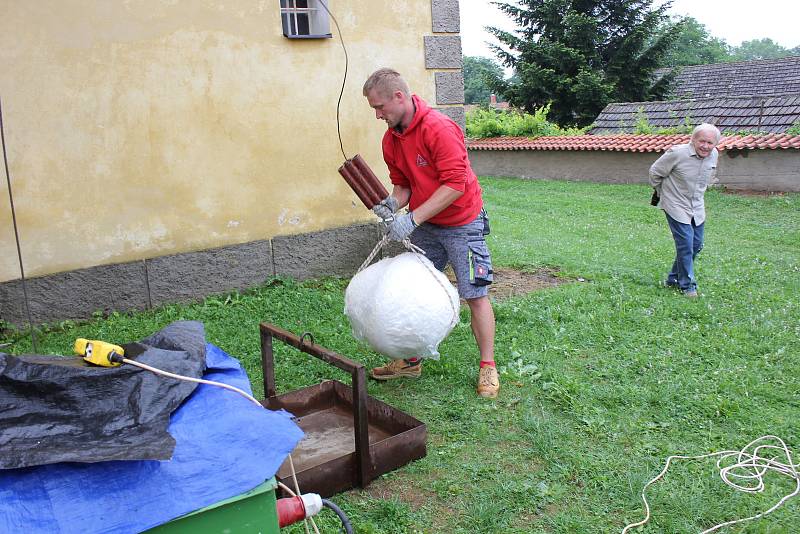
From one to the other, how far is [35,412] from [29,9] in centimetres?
434

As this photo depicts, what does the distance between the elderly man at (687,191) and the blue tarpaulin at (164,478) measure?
16.5ft

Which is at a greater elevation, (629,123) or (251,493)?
(629,123)

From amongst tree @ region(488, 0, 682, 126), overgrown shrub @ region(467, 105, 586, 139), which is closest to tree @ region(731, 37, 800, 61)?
tree @ region(488, 0, 682, 126)

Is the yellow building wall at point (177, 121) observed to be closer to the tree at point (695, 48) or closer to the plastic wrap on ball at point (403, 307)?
the plastic wrap on ball at point (403, 307)

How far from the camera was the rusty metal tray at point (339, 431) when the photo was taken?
304 centimetres

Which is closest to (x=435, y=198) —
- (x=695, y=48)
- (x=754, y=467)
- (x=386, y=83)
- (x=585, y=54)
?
(x=386, y=83)

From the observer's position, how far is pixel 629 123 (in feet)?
58.4

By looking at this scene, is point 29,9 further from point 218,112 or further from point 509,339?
point 509,339

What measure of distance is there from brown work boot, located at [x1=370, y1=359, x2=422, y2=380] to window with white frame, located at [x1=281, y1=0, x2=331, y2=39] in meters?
3.38

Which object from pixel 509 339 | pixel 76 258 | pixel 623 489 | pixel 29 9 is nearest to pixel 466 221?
pixel 509 339

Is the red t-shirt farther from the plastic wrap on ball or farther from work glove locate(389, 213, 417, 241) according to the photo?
the plastic wrap on ball

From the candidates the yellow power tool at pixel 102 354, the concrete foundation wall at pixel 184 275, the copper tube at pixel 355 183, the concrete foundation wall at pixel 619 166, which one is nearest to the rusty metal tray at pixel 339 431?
the copper tube at pixel 355 183

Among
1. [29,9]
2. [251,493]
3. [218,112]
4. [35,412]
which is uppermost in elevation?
[29,9]

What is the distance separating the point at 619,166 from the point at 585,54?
9768mm
